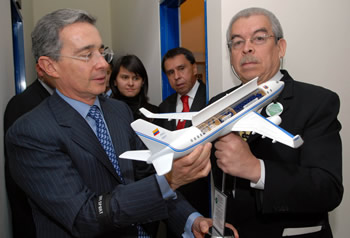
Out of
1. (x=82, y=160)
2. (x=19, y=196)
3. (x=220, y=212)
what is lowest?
(x=19, y=196)

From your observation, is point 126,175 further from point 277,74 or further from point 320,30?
point 320,30

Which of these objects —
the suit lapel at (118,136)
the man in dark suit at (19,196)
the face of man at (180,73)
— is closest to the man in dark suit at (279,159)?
the suit lapel at (118,136)

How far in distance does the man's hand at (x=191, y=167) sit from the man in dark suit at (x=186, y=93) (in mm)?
1835

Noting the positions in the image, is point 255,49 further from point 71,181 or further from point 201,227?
point 71,181

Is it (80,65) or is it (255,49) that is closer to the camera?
(80,65)

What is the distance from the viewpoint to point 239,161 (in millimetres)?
1387

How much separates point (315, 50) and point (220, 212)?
1.96 m

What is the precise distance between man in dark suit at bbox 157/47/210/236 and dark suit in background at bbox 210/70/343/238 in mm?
1500

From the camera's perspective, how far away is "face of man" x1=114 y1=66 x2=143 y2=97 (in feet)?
12.6

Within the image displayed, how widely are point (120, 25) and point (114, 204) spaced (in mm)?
6893

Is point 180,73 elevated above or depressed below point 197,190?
above

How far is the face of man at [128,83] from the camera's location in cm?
384

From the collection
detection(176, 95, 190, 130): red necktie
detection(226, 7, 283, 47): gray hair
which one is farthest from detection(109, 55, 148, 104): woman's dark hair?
detection(226, 7, 283, 47): gray hair

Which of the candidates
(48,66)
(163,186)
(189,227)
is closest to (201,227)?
(189,227)
